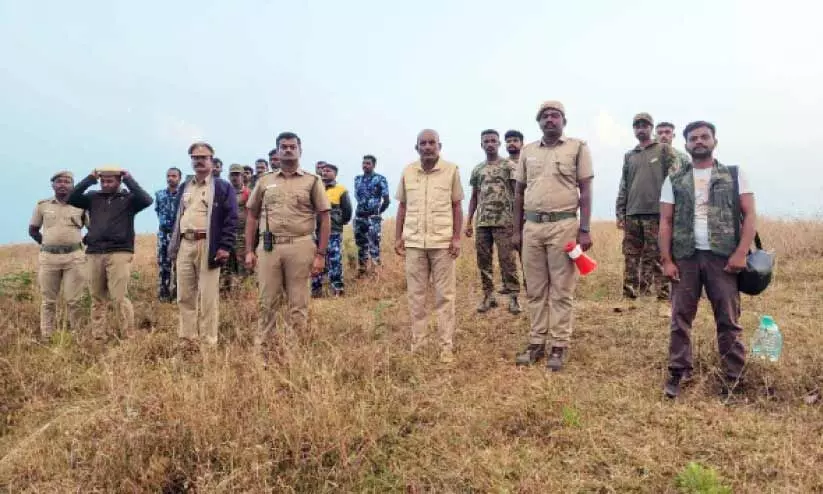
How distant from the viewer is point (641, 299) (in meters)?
6.05

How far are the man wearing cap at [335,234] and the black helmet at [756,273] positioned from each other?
17.5ft

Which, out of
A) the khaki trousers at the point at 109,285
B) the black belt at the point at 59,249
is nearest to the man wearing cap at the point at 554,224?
the khaki trousers at the point at 109,285

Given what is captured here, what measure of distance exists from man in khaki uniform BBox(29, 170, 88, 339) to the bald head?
4267 mm

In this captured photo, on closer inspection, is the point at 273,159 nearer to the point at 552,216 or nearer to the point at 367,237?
the point at 367,237

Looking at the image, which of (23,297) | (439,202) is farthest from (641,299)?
(23,297)

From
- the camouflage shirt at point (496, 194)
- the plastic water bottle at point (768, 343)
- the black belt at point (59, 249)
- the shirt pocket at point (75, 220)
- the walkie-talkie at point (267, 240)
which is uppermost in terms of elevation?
the camouflage shirt at point (496, 194)

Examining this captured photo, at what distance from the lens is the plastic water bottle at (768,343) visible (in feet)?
13.3

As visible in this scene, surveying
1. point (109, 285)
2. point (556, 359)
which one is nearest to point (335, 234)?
point (109, 285)

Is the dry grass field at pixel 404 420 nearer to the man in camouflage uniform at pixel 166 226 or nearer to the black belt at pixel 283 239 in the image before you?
the black belt at pixel 283 239

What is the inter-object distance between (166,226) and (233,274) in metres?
1.31

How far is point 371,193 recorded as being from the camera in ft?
27.8

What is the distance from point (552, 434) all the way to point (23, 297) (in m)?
7.23

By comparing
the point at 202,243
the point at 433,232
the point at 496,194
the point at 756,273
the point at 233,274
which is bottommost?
the point at 233,274

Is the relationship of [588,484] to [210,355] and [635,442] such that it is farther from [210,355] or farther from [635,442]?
[210,355]
